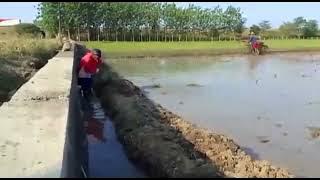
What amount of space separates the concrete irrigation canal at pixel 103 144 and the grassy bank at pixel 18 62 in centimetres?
208

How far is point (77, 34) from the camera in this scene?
56531mm

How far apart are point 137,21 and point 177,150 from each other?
183ft

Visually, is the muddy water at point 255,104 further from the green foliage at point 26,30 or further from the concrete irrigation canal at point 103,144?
the green foliage at point 26,30

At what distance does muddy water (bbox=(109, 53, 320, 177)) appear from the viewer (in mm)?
8195

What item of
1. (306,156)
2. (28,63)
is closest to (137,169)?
(306,156)

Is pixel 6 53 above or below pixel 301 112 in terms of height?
above

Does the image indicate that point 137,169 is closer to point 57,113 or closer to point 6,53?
point 57,113

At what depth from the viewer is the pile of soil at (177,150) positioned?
6.09 meters

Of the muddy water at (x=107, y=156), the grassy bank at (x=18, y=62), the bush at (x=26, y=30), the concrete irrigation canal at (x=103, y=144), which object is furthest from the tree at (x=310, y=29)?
the muddy water at (x=107, y=156)

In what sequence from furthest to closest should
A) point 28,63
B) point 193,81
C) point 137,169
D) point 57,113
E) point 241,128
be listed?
point 193,81 → point 28,63 → point 241,128 → point 137,169 → point 57,113

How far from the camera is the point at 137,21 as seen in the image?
203ft

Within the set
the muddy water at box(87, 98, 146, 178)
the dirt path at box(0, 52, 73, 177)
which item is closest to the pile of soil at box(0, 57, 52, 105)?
the muddy water at box(87, 98, 146, 178)

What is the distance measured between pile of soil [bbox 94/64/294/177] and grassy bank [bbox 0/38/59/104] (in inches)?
130

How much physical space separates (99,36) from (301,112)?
48600 mm
